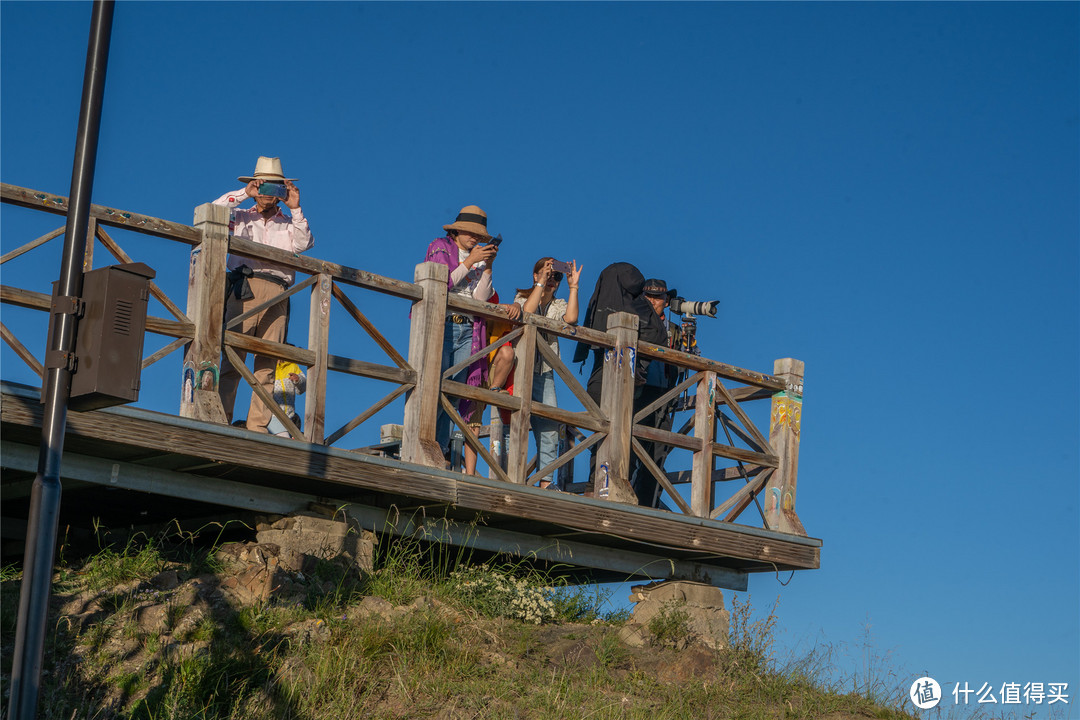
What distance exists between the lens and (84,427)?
7.01 metres

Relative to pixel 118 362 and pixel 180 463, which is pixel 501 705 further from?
pixel 118 362

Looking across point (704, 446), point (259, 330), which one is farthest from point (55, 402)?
point (704, 446)

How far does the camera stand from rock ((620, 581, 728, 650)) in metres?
9.55

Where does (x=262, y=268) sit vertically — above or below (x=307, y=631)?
above

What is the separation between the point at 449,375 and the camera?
8.70m

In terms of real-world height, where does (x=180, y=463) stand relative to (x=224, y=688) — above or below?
above

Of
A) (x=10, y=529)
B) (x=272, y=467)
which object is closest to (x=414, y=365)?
(x=272, y=467)

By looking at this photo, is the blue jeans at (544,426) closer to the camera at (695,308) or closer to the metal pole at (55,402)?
the camera at (695,308)

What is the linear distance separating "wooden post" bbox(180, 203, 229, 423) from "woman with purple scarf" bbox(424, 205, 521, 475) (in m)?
1.71

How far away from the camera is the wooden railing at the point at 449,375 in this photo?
7668 mm

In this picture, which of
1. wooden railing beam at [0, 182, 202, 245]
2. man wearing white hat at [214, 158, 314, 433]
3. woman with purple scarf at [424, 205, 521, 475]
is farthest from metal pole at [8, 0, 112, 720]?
woman with purple scarf at [424, 205, 521, 475]

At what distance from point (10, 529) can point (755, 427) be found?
18.2 feet

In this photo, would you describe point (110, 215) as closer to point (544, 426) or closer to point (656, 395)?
point (544, 426)

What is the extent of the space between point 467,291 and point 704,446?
7.30 feet
